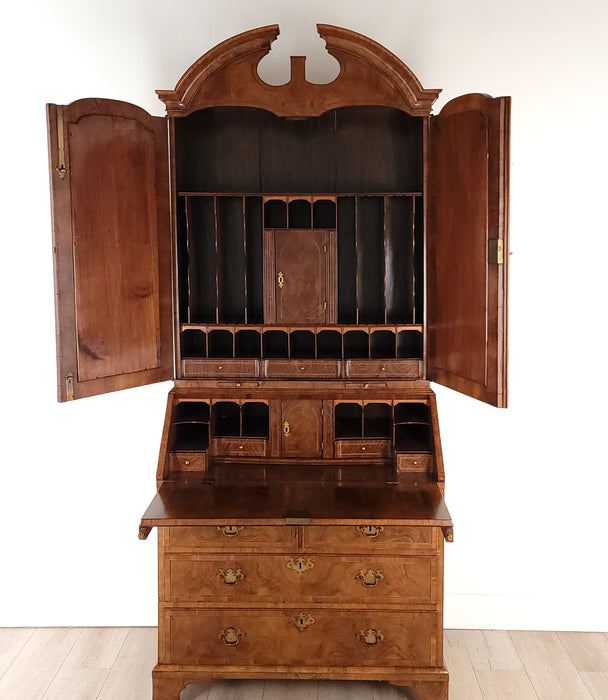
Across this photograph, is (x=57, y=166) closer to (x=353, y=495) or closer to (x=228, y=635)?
(x=353, y=495)

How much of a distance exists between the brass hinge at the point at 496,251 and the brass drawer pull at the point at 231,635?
148 cm

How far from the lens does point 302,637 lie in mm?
2328

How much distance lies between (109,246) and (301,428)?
3.11 feet

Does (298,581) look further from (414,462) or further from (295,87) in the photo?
(295,87)

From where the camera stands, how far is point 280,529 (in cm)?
229

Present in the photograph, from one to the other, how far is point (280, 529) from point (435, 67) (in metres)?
1.88

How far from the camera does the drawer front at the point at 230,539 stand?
2.30 metres

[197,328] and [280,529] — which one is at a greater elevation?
[197,328]

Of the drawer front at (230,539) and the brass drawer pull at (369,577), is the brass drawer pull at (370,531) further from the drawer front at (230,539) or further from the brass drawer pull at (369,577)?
the drawer front at (230,539)

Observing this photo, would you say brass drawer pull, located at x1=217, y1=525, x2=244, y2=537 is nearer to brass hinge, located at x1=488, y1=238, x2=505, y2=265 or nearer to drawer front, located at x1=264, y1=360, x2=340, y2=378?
drawer front, located at x1=264, y1=360, x2=340, y2=378

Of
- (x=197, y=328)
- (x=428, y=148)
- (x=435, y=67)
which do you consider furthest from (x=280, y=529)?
(x=435, y=67)

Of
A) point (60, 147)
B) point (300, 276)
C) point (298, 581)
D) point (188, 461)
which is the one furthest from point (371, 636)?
point (60, 147)

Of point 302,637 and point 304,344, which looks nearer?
point 302,637

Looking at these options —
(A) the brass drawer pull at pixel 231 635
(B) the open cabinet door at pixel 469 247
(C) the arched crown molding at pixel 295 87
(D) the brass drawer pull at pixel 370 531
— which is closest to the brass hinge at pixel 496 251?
(B) the open cabinet door at pixel 469 247
